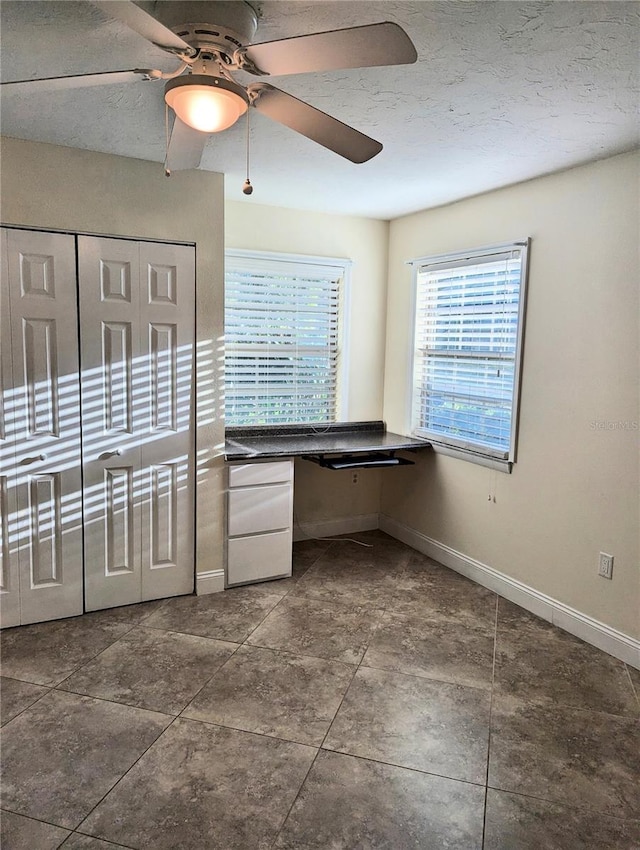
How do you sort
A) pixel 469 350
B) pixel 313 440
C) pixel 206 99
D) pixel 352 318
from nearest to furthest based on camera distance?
pixel 206 99 < pixel 469 350 < pixel 313 440 < pixel 352 318

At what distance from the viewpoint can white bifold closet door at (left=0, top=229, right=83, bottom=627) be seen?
2.88 metres

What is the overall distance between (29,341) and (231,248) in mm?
1557

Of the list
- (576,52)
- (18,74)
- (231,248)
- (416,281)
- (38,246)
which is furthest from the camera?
(416,281)

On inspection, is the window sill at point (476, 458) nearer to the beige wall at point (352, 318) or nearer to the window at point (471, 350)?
the window at point (471, 350)

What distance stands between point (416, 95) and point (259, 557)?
8.65ft

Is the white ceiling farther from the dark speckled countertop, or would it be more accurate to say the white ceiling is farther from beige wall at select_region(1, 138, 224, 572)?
the dark speckled countertop

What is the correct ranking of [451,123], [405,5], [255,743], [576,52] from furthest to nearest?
[451,123] → [255,743] → [576,52] → [405,5]

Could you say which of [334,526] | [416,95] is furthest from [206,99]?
[334,526]

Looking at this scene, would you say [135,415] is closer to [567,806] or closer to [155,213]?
[155,213]

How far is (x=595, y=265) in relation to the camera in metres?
Answer: 2.92

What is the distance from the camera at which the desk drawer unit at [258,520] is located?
3.53m

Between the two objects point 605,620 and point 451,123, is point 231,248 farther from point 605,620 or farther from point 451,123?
point 605,620

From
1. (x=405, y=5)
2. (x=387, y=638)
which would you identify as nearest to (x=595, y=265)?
(x=405, y=5)

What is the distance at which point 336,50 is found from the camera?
1371mm
